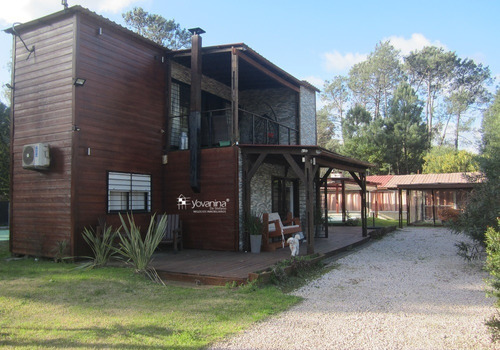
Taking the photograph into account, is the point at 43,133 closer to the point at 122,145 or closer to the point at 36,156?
the point at 36,156

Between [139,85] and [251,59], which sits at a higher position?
[251,59]

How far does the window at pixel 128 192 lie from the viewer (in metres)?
8.65

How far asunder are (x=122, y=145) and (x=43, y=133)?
64.6 inches

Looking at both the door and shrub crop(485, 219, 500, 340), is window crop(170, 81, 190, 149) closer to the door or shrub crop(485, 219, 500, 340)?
the door

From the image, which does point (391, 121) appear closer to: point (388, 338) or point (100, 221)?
point (100, 221)

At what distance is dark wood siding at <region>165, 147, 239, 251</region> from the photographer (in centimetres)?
912

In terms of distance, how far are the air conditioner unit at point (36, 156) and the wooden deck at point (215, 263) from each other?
119 inches

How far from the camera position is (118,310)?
4668 millimetres

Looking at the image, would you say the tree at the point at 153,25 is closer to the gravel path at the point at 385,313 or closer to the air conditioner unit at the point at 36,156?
the air conditioner unit at the point at 36,156

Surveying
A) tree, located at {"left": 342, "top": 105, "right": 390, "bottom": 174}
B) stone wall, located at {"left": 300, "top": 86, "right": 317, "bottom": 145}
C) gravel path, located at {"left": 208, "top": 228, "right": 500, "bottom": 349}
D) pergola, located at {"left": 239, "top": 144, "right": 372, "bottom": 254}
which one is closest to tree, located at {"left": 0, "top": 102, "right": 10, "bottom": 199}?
pergola, located at {"left": 239, "top": 144, "right": 372, "bottom": 254}

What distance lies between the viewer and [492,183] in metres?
7.53

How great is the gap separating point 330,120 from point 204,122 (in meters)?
33.1

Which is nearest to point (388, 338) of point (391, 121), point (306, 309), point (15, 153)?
point (306, 309)

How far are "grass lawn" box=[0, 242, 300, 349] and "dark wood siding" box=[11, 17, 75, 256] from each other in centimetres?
158
